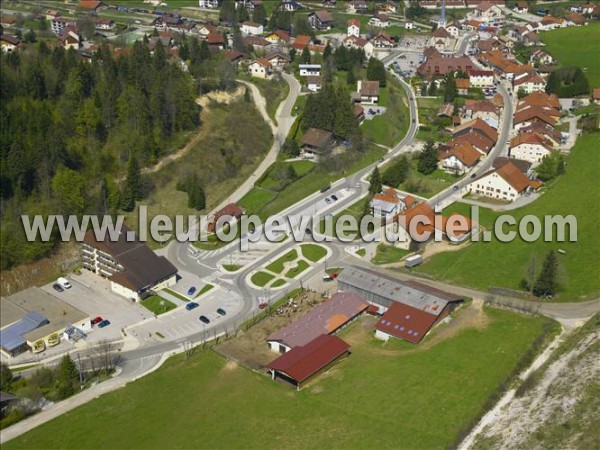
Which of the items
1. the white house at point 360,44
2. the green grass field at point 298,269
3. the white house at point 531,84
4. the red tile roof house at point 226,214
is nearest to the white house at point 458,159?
the red tile roof house at point 226,214

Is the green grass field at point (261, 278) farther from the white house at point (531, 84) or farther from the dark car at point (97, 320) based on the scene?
the white house at point (531, 84)

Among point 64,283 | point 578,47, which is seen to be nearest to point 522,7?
point 578,47

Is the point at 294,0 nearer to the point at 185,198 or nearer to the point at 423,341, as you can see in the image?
the point at 185,198

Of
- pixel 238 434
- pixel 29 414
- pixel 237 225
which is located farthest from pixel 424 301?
pixel 29 414

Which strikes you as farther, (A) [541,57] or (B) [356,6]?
(B) [356,6]

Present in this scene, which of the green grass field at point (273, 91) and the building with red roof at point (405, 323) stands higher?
the green grass field at point (273, 91)

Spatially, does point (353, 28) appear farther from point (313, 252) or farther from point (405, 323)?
point (405, 323)
